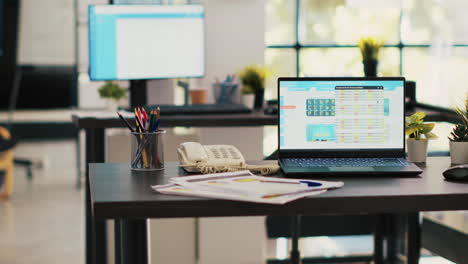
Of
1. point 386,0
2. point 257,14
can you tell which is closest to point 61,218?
point 257,14

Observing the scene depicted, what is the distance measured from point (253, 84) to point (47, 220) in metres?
2.01

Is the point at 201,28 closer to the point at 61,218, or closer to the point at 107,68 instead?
the point at 107,68

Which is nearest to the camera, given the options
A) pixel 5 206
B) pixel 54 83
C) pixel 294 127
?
pixel 294 127

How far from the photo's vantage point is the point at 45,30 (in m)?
7.19

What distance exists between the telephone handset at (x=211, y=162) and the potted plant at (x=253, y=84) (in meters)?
1.63

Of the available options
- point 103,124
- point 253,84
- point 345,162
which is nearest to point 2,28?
point 253,84

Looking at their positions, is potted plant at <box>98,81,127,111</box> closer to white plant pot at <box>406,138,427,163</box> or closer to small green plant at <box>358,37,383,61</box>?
small green plant at <box>358,37,383,61</box>

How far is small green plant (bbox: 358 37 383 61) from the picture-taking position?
3.59 meters

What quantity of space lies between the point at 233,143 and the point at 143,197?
2.13 m

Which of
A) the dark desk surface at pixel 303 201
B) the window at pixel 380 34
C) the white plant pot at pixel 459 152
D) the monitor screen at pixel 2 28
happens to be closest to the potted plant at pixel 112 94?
the window at pixel 380 34

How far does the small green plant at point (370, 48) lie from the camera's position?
3.59m

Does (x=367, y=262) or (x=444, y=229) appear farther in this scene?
(x=367, y=262)

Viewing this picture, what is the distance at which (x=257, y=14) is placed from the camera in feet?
12.4

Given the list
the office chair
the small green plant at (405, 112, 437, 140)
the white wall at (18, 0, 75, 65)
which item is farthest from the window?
the white wall at (18, 0, 75, 65)
